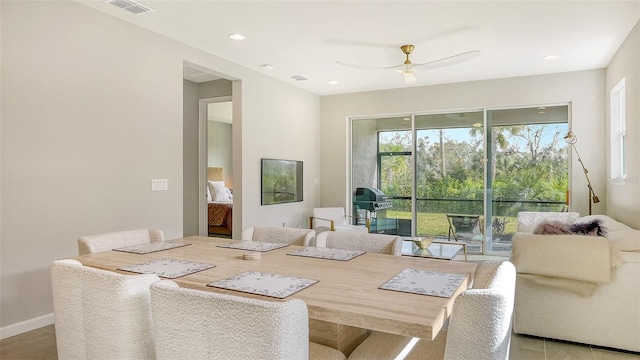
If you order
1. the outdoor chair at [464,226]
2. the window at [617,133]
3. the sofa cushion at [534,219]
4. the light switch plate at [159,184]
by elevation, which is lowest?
the outdoor chair at [464,226]

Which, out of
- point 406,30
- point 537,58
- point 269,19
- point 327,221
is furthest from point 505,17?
point 327,221

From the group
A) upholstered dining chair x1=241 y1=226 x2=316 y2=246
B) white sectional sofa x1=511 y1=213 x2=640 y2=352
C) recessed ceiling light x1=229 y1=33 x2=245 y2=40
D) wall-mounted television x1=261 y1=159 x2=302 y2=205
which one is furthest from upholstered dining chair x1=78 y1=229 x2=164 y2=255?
wall-mounted television x1=261 y1=159 x2=302 y2=205

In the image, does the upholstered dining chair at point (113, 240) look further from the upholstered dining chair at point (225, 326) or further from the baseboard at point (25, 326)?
the upholstered dining chair at point (225, 326)

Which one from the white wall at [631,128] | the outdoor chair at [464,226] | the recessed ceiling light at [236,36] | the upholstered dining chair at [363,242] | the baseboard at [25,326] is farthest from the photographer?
the outdoor chair at [464,226]

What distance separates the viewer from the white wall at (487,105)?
516 centimetres

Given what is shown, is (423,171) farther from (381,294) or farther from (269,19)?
(381,294)

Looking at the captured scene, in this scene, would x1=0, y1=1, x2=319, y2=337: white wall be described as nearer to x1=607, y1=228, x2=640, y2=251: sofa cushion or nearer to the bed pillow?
the bed pillow

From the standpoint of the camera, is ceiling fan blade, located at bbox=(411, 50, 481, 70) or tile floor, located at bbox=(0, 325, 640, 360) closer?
tile floor, located at bbox=(0, 325, 640, 360)

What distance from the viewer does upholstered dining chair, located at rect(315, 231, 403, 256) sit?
229cm

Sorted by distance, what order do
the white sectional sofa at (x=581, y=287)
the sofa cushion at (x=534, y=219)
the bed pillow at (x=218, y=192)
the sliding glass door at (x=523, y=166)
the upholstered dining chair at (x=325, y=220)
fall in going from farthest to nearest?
the bed pillow at (x=218, y=192), the upholstered dining chair at (x=325, y=220), the sliding glass door at (x=523, y=166), the sofa cushion at (x=534, y=219), the white sectional sofa at (x=581, y=287)

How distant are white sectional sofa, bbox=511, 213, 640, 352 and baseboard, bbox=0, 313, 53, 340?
3.65 metres

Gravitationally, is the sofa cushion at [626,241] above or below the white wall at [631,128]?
below

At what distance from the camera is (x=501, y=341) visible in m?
1.15

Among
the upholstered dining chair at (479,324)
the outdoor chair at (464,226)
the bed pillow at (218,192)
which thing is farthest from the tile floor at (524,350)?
the bed pillow at (218,192)
